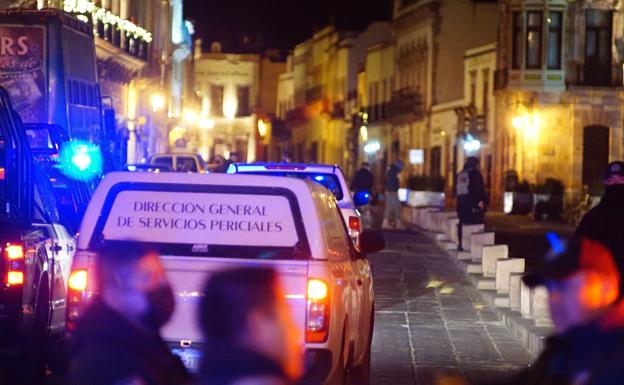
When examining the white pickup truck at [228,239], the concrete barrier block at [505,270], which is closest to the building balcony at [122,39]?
the concrete barrier block at [505,270]

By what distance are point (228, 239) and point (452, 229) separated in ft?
69.1

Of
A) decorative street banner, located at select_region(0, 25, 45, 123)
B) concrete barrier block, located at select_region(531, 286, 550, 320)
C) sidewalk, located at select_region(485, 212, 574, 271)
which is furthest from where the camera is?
sidewalk, located at select_region(485, 212, 574, 271)

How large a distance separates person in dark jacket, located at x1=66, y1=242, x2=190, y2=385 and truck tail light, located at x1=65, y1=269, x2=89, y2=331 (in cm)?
7

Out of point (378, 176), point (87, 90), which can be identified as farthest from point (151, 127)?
point (87, 90)

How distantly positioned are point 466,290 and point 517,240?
1365cm

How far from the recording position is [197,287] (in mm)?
8945

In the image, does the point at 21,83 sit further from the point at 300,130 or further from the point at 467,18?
the point at 300,130

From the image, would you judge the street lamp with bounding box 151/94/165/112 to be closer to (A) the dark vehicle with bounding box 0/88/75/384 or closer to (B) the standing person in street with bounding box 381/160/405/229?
(B) the standing person in street with bounding box 381/160/405/229

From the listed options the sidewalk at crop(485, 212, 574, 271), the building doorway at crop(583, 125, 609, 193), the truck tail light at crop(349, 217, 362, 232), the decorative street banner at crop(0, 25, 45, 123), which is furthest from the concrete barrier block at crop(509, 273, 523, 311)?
the building doorway at crop(583, 125, 609, 193)

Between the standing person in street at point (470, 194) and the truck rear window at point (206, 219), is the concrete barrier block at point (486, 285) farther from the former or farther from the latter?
the truck rear window at point (206, 219)

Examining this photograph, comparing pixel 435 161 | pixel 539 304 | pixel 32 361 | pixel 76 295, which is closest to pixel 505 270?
pixel 539 304

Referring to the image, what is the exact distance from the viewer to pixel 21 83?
2275 cm

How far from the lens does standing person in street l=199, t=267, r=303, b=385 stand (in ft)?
28.5

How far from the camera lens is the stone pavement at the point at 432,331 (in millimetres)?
13617
